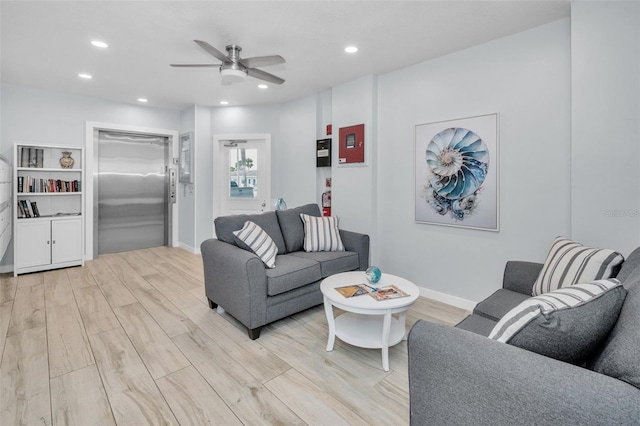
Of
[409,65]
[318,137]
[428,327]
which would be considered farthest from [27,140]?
[428,327]

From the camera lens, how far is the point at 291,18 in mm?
2486

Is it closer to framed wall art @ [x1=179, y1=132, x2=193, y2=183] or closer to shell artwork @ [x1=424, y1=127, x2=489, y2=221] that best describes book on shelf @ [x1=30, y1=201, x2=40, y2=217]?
framed wall art @ [x1=179, y1=132, x2=193, y2=183]

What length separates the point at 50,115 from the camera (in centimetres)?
443

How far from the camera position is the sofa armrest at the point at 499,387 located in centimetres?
78

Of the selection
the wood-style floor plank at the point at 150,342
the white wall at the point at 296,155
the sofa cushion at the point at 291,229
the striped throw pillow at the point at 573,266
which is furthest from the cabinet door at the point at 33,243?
the striped throw pillow at the point at 573,266

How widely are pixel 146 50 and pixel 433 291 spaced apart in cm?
381

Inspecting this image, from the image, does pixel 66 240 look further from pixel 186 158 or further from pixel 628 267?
pixel 628 267

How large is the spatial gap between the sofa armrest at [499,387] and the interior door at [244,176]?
4307mm

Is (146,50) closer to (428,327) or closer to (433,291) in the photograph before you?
(428,327)

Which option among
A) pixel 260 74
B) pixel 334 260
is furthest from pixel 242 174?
pixel 334 260

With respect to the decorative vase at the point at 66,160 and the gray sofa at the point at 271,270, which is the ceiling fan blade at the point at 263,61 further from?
the decorative vase at the point at 66,160

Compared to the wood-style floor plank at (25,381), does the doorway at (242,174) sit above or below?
above

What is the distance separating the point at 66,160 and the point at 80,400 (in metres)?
4.04

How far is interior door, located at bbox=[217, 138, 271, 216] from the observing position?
521cm
